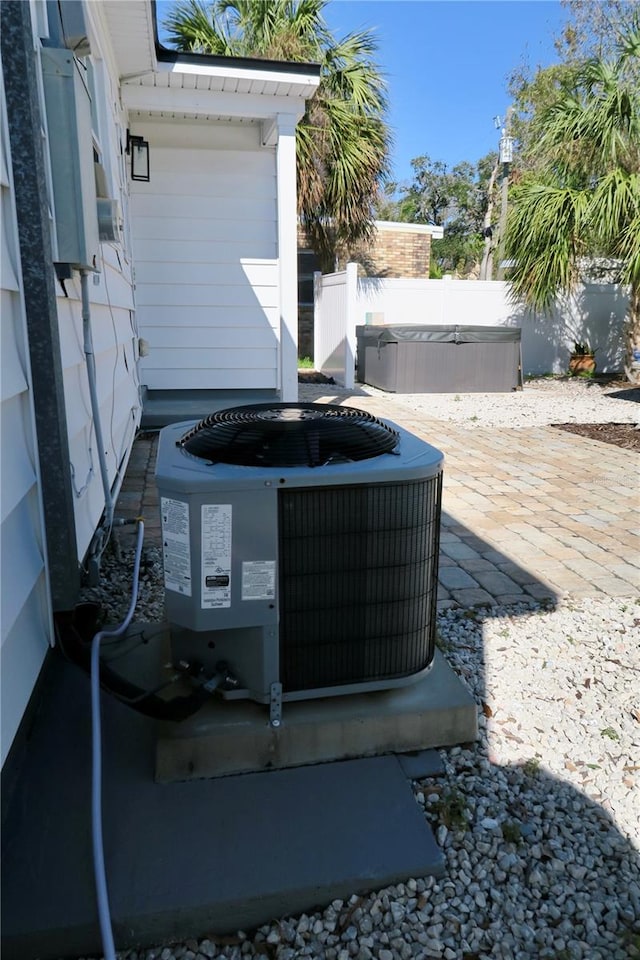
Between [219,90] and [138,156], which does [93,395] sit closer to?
[219,90]

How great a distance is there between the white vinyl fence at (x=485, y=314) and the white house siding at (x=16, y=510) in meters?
9.49

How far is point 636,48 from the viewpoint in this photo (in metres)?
7.94

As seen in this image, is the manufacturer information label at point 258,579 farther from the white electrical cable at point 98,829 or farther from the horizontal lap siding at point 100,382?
the horizontal lap siding at point 100,382

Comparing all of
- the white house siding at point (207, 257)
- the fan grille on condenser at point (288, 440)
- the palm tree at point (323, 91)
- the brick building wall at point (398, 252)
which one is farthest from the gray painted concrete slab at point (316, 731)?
the brick building wall at point (398, 252)

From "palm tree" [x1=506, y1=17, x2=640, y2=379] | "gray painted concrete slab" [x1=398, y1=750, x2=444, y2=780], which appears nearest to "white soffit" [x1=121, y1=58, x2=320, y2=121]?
"palm tree" [x1=506, y1=17, x2=640, y2=379]

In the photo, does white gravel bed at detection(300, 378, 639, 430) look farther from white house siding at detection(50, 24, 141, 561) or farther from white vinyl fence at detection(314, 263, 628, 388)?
white house siding at detection(50, 24, 141, 561)

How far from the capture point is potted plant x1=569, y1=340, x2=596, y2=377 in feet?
39.8

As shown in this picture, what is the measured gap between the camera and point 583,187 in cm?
923

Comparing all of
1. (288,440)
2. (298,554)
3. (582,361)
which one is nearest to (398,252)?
(582,361)

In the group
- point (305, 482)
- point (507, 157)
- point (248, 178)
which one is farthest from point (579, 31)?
point (305, 482)

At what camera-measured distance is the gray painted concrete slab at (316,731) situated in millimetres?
1649

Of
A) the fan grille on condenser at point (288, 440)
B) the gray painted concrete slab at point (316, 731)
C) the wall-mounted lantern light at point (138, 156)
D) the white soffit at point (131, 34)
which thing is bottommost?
the gray painted concrete slab at point (316, 731)

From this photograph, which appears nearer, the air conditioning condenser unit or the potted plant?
the air conditioning condenser unit

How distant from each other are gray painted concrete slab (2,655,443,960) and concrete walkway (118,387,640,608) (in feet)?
4.45
